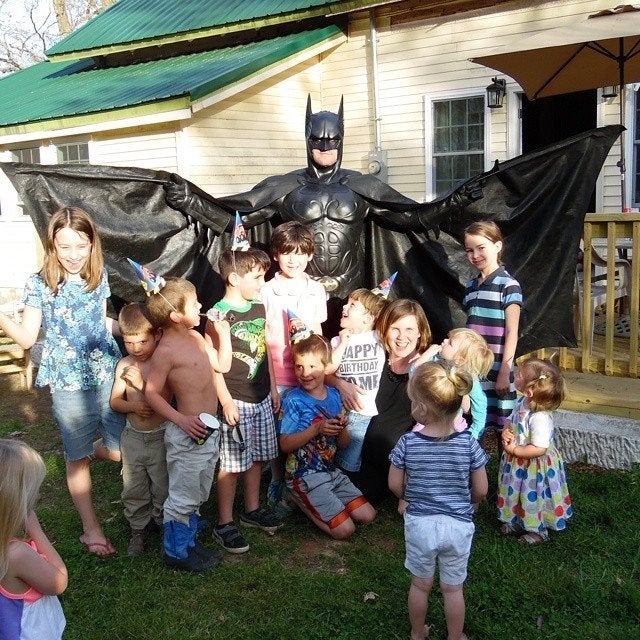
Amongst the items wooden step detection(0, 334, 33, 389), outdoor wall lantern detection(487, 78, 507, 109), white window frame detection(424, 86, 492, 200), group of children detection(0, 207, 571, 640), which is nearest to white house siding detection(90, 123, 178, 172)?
wooden step detection(0, 334, 33, 389)

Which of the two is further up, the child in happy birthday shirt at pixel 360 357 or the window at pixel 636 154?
the window at pixel 636 154

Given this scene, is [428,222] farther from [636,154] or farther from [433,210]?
[636,154]

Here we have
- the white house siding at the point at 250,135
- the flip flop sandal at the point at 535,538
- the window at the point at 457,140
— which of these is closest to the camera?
the flip flop sandal at the point at 535,538

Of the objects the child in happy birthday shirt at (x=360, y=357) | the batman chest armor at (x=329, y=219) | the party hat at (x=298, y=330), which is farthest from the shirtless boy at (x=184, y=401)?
the batman chest armor at (x=329, y=219)

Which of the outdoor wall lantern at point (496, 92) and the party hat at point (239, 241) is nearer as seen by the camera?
the party hat at point (239, 241)

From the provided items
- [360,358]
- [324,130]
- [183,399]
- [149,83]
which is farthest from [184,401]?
[149,83]

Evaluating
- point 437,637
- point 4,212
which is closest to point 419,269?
point 437,637

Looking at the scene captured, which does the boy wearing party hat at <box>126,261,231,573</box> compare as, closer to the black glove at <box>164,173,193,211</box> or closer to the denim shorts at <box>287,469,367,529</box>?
the denim shorts at <box>287,469,367,529</box>

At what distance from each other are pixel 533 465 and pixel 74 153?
10159mm

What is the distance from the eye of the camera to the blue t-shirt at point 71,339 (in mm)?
3967

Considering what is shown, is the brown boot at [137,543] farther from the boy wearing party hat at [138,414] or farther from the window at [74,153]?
the window at [74,153]

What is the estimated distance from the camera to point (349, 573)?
3912 mm

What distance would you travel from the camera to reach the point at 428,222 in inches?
211

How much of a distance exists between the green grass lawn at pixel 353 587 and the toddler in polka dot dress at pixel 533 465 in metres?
0.12
